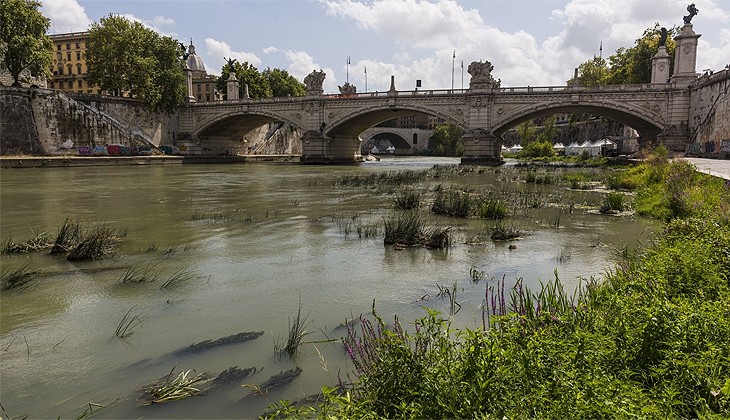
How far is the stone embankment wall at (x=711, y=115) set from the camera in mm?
31219

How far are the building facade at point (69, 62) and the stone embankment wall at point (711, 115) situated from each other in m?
86.8

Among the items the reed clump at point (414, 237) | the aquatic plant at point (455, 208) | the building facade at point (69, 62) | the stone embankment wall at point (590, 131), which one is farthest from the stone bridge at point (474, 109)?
the building facade at point (69, 62)

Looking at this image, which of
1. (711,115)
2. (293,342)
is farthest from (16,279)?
(711,115)

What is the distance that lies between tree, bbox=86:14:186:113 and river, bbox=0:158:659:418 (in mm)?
41173

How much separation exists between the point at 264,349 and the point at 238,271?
312 centimetres

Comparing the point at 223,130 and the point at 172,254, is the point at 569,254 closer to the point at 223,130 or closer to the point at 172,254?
the point at 172,254

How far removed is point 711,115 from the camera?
33812 millimetres

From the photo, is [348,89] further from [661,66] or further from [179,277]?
[179,277]

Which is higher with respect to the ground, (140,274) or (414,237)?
(414,237)

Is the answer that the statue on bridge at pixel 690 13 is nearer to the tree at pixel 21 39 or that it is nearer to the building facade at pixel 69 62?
the tree at pixel 21 39

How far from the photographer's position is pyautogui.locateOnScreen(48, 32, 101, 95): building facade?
3334 inches

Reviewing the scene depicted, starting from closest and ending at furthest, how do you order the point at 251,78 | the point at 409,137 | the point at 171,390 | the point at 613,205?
the point at 171,390 < the point at 613,205 < the point at 251,78 < the point at 409,137

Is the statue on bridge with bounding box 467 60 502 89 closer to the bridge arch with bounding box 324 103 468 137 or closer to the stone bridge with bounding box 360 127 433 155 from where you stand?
the bridge arch with bounding box 324 103 468 137

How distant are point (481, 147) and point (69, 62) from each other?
75447mm
